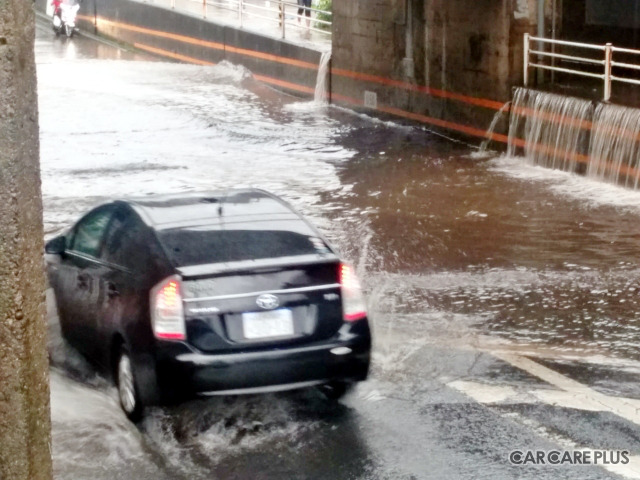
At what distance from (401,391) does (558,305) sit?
9.77ft

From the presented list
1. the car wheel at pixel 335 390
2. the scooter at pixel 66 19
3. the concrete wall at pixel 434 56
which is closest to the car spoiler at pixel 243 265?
the car wheel at pixel 335 390

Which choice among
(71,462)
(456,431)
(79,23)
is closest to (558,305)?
(456,431)

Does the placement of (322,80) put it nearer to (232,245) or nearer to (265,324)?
(232,245)

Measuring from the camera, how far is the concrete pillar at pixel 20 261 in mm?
4172

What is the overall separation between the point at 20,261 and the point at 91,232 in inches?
181

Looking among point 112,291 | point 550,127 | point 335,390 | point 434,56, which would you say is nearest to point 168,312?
point 112,291

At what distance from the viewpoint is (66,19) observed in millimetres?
39469

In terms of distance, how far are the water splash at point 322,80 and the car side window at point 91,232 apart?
56.3 ft

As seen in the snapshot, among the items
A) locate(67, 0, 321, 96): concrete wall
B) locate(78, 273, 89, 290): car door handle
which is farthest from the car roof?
locate(67, 0, 321, 96): concrete wall

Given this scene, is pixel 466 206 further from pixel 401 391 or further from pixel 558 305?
pixel 401 391

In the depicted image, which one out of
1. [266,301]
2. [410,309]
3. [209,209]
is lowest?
[410,309]

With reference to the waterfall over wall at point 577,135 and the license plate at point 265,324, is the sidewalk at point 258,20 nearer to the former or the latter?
the waterfall over wall at point 577,135

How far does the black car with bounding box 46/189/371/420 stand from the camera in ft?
23.7

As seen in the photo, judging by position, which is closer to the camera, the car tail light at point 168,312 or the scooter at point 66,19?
the car tail light at point 168,312
